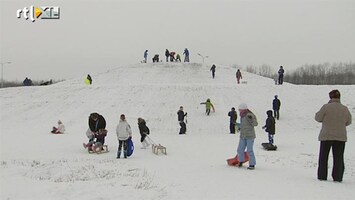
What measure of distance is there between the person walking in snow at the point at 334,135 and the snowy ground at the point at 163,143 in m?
0.41

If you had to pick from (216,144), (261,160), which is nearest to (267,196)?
(261,160)

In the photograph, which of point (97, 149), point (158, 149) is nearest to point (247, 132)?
point (158, 149)

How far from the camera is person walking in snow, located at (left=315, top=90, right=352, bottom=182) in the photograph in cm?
884

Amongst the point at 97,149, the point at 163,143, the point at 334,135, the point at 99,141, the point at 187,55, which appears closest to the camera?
the point at 334,135

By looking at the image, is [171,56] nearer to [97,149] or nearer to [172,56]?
[172,56]

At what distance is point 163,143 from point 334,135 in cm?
1168

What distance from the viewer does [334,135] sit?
888cm

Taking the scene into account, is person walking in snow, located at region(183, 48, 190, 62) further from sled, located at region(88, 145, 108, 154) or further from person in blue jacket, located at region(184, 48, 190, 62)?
sled, located at region(88, 145, 108, 154)

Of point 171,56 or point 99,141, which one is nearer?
point 99,141

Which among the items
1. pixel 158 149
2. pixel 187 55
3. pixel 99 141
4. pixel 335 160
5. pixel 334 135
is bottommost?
pixel 158 149

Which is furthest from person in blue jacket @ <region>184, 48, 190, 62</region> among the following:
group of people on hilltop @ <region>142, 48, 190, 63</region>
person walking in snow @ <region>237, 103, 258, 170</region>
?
person walking in snow @ <region>237, 103, 258, 170</region>

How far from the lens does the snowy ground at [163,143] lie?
25.5 feet

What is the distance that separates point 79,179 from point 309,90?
2793 cm

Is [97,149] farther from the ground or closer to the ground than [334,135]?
closer to the ground
